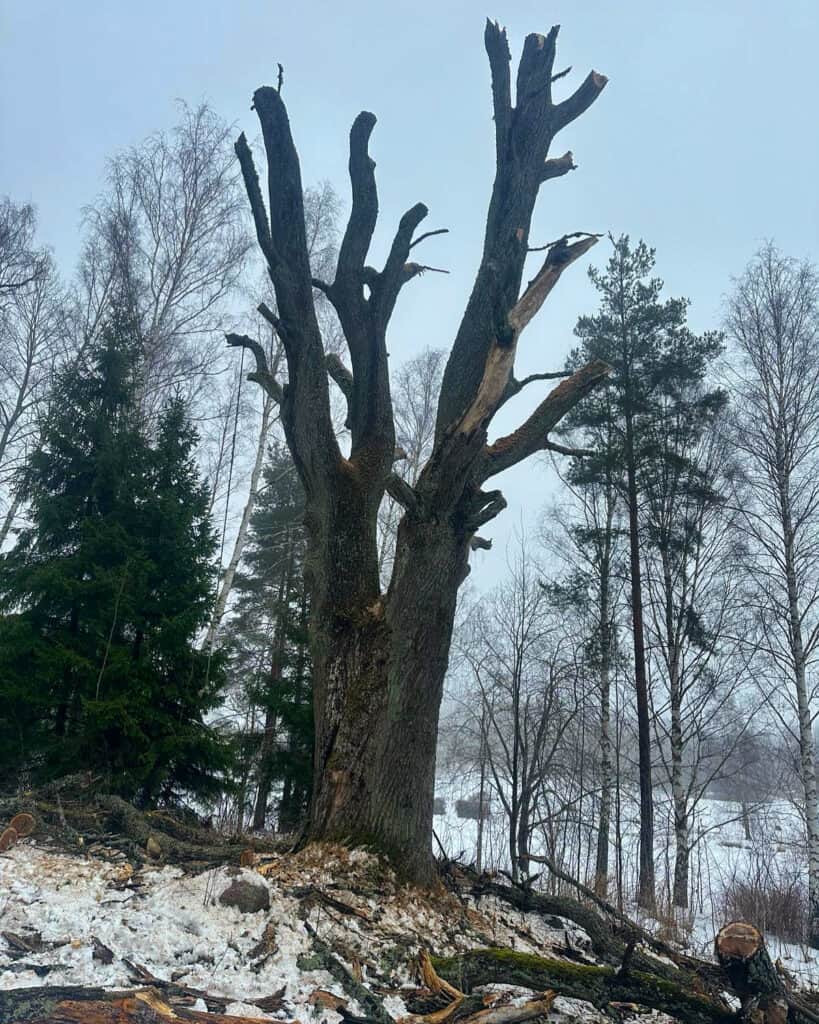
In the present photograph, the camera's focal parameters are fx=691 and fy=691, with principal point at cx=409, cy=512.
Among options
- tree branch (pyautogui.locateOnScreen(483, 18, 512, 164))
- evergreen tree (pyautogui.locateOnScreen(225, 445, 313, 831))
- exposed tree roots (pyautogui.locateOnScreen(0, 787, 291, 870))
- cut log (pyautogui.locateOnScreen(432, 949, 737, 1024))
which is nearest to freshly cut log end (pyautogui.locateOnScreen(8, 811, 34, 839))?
exposed tree roots (pyautogui.locateOnScreen(0, 787, 291, 870))

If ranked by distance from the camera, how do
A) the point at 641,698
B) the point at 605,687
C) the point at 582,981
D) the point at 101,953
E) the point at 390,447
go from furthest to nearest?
the point at 605,687
the point at 641,698
the point at 390,447
the point at 582,981
the point at 101,953

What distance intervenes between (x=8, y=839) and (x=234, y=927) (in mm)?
1579

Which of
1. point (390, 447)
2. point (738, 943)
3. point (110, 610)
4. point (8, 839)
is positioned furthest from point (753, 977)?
point (110, 610)

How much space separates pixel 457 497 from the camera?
504 cm

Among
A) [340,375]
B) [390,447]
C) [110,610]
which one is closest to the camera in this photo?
[390,447]

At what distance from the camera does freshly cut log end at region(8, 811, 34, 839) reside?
419 centimetres

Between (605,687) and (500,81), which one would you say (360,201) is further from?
(605,687)

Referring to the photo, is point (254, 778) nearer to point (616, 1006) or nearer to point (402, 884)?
point (402, 884)

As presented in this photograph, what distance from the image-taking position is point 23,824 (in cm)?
423

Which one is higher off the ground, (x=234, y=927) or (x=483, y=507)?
(x=483, y=507)

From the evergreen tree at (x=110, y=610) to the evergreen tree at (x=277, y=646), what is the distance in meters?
1.52

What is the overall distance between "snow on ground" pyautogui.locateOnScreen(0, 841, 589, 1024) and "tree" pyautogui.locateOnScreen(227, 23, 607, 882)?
43 cm

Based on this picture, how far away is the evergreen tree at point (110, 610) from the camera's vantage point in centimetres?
678

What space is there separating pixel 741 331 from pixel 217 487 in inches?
395
